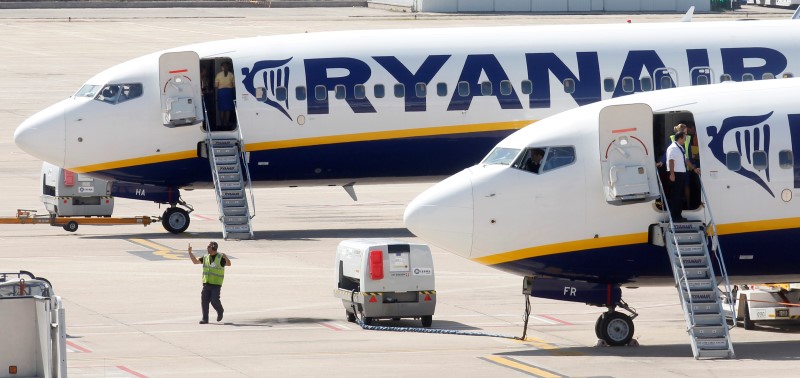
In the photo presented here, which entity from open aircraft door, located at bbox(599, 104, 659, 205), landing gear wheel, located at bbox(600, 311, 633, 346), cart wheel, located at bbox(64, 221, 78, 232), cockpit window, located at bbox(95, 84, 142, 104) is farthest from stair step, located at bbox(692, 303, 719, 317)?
cart wheel, located at bbox(64, 221, 78, 232)

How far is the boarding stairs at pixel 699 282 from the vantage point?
2856 centimetres

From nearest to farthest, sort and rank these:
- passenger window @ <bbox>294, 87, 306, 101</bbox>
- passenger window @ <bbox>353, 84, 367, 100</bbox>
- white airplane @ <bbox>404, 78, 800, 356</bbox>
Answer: white airplane @ <bbox>404, 78, 800, 356</bbox> < passenger window @ <bbox>294, 87, 306, 101</bbox> < passenger window @ <bbox>353, 84, 367, 100</bbox>

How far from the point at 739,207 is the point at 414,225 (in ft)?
19.7

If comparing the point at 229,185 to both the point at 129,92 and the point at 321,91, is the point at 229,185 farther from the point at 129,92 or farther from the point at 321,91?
the point at 129,92

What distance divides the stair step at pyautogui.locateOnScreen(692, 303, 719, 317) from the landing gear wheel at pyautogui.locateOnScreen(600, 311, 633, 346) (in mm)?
1491

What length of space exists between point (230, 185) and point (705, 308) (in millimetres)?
18940

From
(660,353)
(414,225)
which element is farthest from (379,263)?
(660,353)

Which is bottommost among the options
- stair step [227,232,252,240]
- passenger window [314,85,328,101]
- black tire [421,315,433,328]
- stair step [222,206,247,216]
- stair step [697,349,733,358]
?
stair step [697,349,733,358]

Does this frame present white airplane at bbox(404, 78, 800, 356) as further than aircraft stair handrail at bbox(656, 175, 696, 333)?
Yes

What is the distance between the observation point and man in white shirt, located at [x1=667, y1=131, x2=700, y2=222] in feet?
95.7

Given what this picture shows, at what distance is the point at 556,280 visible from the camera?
98.5 ft

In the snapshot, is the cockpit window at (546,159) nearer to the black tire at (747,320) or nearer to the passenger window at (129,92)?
the black tire at (747,320)

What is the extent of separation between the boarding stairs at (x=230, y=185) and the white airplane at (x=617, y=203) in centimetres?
1514

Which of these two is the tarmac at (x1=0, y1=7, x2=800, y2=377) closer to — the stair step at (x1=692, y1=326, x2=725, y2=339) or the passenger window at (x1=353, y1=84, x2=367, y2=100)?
the stair step at (x1=692, y1=326, x2=725, y2=339)
